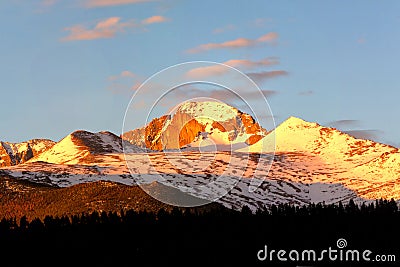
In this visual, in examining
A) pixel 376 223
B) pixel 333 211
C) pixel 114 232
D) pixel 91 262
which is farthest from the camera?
pixel 333 211

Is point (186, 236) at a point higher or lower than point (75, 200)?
lower

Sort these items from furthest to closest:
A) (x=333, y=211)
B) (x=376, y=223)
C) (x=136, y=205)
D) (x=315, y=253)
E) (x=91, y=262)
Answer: (x=136, y=205), (x=333, y=211), (x=376, y=223), (x=315, y=253), (x=91, y=262)

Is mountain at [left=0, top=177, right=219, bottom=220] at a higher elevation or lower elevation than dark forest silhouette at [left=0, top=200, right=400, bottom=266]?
higher

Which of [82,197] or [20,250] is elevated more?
[82,197]

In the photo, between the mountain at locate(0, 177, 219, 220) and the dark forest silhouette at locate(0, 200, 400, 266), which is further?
the mountain at locate(0, 177, 219, 220)

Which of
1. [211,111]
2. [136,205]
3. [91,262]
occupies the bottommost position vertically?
[91,262]

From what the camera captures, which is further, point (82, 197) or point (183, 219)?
point (82, 197)

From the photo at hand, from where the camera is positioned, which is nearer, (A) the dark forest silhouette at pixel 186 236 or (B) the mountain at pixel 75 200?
(A) the dark forest silhouette at pixel 186 236

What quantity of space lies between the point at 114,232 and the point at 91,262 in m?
11.4

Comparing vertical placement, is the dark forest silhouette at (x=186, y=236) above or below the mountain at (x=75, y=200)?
below

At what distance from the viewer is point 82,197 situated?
178750 millimetres

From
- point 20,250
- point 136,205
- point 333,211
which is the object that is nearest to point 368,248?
point 333,211

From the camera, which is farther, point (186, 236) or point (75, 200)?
point (75, 200)

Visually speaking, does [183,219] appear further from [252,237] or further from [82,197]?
[82,197]
